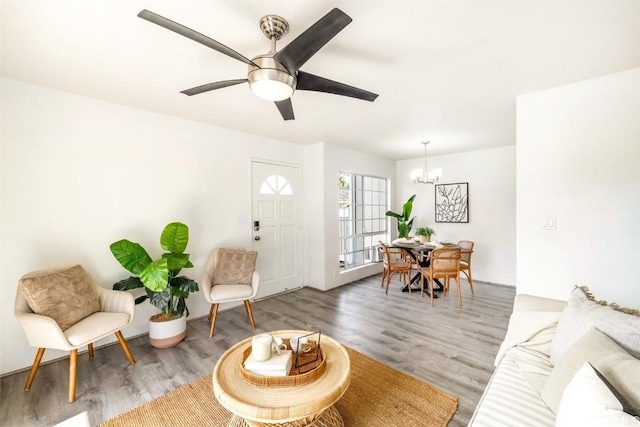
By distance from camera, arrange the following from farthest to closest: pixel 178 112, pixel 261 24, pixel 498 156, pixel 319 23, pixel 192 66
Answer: pixel 498 156 < pixel 178 112 < pixel 192 66 < pixel 261 24 < pixel 319 23

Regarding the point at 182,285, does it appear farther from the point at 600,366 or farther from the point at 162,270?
the point at 600,366

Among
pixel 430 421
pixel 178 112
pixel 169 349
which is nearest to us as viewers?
pixel 430 421

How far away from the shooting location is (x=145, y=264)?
8.07 ft

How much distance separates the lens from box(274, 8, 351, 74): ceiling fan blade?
116 centimetres

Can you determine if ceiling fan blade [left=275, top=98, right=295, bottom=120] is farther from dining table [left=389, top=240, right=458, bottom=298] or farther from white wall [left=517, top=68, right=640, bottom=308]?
dining table [left=389, top=240, right=458, bottom=298]

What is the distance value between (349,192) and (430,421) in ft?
12.6

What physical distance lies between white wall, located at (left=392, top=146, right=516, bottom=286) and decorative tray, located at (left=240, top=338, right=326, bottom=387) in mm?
4495

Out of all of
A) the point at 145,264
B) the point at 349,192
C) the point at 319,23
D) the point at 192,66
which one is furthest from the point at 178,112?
the point at 349,192

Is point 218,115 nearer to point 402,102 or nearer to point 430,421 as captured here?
point 402,102

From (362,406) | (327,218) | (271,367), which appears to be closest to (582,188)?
(362,406)

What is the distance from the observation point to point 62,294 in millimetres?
2119

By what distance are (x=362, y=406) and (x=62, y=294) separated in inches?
97.1

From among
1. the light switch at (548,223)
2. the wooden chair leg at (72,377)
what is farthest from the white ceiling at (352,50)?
the wooden chair leg at (72,377)

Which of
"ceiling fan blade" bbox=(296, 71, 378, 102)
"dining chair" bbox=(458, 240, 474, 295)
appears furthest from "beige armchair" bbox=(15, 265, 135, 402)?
"dining chair" bbox=(458, 240, 474, 295)
